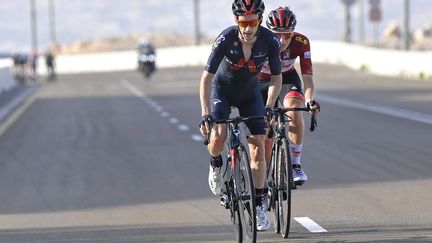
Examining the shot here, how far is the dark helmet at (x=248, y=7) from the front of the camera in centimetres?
938

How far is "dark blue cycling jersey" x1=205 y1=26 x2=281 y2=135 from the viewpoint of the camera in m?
9.55

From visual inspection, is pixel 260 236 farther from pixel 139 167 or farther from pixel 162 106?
pixel 162 106

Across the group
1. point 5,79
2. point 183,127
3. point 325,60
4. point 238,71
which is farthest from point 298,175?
point 325,60

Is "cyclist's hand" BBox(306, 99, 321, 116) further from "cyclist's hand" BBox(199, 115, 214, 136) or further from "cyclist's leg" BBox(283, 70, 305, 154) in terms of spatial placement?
"cyclist's hand" BBox(199, 115, 214, 136)

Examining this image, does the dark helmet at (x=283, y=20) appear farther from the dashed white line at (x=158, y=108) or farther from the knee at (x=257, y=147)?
the dashed white line at (x=158, y=108)

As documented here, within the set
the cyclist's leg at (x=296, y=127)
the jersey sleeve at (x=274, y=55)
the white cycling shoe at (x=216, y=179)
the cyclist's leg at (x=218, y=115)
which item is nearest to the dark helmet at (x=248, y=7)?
the jersey sleeve at (x=274, y=55)

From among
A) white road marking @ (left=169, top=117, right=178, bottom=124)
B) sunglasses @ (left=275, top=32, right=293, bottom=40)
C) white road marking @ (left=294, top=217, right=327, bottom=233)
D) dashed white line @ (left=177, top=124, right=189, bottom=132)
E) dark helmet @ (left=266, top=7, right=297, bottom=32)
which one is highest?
dark helmet @ (left=266, top=7, right=297, bottom=32)

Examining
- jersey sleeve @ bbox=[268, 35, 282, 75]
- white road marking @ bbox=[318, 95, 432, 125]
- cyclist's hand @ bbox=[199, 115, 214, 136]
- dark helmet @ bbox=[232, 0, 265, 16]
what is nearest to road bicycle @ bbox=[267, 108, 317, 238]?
jersey sleeve @ bbox=[268, 35, 282, 75]

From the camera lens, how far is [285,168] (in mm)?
10102

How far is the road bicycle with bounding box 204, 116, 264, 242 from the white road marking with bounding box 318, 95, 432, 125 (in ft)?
44.9

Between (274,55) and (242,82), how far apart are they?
1.22ft

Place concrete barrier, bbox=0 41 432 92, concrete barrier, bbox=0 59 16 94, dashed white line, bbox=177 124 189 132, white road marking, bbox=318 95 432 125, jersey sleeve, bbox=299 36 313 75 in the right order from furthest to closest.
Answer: concrete barrier, bbox=0 41 432 92
concrete barrier, bbox=0 59 16 94
white road marking, bbox=318 95 432 125
dashed white line, bbox=177 124 189 132
jersey sleeve, bbox=299 36 313 75

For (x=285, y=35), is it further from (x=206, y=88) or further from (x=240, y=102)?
(x=206, y=88)

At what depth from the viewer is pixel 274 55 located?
9.74 m
